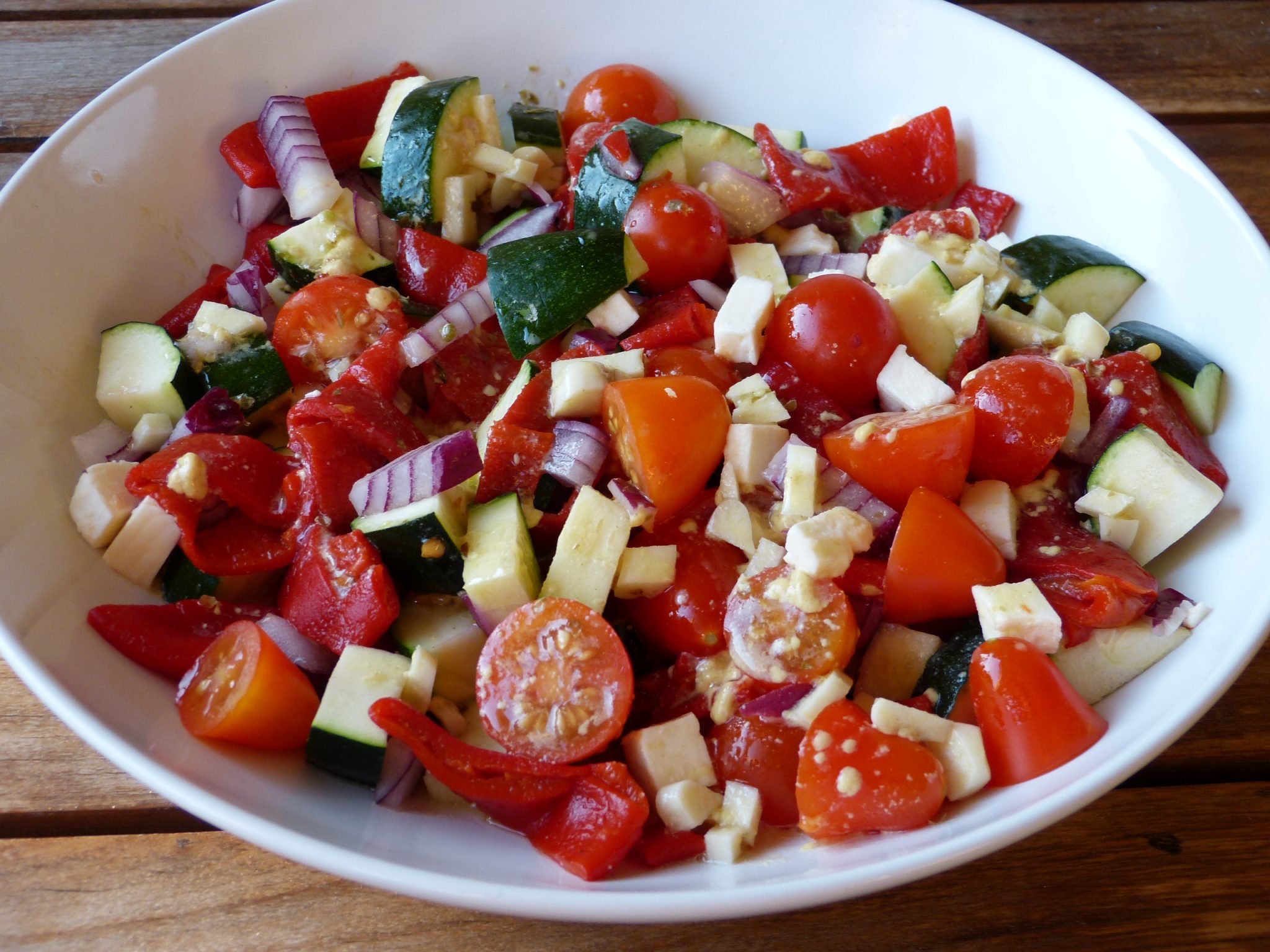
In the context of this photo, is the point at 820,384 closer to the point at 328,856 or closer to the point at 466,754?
the point at 466,754

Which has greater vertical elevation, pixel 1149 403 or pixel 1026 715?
pixel 1149 403

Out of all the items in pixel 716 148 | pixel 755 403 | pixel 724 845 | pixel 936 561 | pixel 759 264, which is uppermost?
pixel 716 148

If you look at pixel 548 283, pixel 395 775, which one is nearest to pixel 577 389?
pixel 548 283

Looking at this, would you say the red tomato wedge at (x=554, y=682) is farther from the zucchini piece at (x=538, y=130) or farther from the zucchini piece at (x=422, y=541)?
the zucchini piece at (x=538, y=130)

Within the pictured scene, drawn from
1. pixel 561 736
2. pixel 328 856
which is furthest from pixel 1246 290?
pixel 328 856

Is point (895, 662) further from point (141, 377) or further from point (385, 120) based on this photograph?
point (385, 120)

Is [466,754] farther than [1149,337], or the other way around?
[1149,337]
